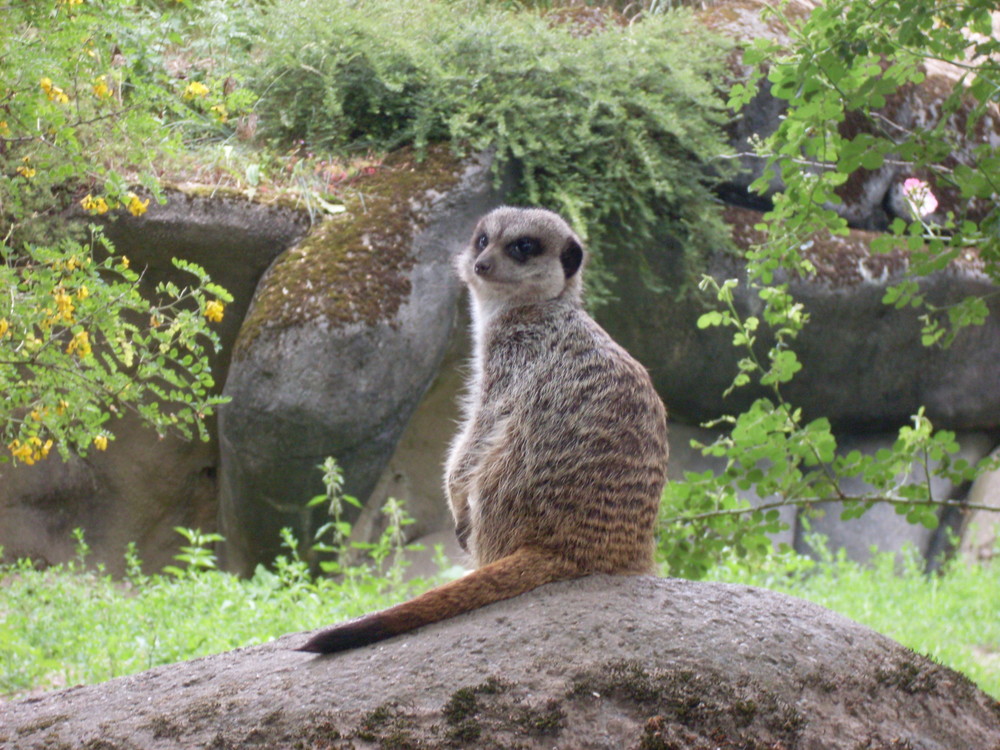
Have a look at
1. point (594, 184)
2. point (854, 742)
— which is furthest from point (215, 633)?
point (594, 184)

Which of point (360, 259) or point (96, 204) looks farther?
point (360, 259)

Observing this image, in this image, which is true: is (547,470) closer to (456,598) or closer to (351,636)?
(456,598)

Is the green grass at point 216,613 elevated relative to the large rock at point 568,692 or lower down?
lower down

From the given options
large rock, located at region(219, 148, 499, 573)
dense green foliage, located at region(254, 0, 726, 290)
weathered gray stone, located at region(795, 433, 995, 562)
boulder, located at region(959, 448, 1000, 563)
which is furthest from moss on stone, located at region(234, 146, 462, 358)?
boulder, located at region(959, 448, 1000, 563)

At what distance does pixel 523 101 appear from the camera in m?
4.98

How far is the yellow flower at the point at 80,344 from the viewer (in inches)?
96.8

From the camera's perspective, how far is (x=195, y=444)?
5.41 m

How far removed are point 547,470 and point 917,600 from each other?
3.92 meters

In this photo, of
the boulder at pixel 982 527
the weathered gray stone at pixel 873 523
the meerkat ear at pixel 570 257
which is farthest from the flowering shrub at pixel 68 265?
the boulder at pixel 982 527

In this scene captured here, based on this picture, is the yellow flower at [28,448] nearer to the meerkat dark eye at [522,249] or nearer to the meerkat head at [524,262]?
the meerkat head at [524,262]

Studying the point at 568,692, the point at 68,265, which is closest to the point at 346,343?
the point at 68,265

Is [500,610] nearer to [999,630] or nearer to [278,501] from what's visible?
[278,501]

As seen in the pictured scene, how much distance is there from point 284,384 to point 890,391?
13.8ft

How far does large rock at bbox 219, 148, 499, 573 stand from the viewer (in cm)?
457
